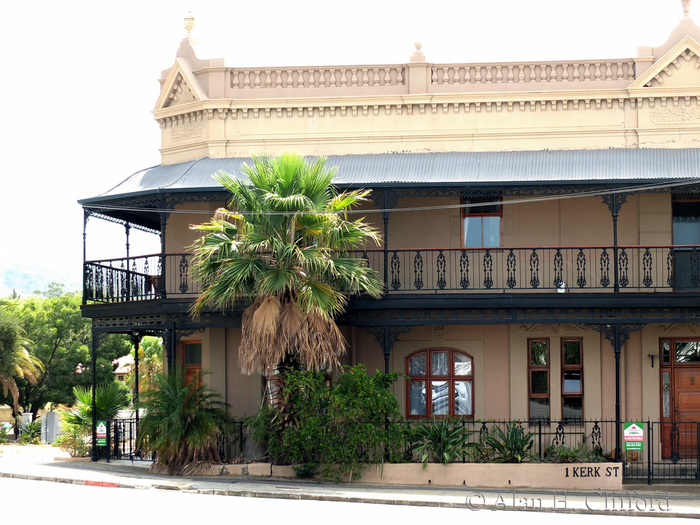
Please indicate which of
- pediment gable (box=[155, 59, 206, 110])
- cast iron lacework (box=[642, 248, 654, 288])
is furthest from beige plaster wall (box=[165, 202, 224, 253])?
cast iron lacework (box=[642, 248, 654, 288])

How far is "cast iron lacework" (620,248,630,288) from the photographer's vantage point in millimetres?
17703

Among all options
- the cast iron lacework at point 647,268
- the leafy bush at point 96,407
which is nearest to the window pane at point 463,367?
the cast iron lacework at point 647,268

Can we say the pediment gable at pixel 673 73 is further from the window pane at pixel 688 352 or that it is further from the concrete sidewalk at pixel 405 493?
the concrete sidewalk at pixel 405 493

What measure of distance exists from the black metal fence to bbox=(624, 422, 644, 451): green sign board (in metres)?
7.45

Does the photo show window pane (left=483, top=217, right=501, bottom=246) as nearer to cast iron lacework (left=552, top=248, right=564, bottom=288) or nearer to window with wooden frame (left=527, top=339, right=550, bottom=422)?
cast iron lacework (left=552, top=248, right=564, bottom=288)

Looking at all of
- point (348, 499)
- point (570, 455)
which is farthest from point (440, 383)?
point (348, 499)

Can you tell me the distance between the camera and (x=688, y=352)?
19.2 m

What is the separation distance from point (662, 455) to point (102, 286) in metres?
12.7

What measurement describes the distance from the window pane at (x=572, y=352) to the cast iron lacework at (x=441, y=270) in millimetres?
3205

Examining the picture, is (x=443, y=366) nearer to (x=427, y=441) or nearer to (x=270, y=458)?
(x=427, y=441)

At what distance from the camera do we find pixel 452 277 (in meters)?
19.3

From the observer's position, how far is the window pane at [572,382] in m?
19.2

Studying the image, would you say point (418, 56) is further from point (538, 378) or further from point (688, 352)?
point (688, 352)

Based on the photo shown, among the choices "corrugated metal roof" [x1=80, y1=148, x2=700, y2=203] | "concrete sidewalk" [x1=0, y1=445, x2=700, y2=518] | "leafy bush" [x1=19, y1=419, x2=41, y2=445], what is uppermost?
"corrugated metal roof" [x1=80, y1=148, x2=700, y2=203]
